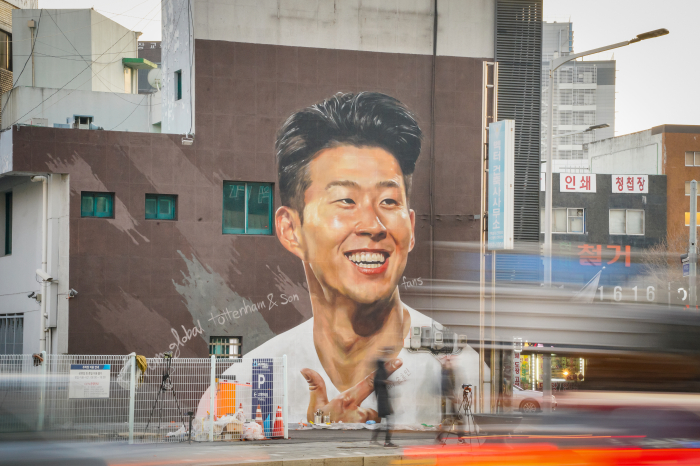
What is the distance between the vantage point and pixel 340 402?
19688 mm

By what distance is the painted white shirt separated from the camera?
64.2 ft

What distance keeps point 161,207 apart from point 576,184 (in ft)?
96.3

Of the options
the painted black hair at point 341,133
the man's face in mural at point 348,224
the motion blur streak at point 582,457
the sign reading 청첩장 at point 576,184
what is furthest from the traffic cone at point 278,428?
the sign reading 청첩장 at point 576,184

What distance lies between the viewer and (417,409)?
66.7ft

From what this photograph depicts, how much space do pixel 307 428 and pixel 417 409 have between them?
10.0 ft

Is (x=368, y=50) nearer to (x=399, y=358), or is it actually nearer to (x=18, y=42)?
(x=399, y=358)

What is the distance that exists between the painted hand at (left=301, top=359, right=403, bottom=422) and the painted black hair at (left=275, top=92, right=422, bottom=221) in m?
4.32

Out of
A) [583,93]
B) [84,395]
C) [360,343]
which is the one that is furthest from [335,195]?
[583,93]

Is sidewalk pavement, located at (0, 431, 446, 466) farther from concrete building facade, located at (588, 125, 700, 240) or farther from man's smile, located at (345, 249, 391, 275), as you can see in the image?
concrete building facade, located at (588, 125, 700, 240)

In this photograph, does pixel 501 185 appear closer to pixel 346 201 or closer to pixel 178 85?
pixel 346 201

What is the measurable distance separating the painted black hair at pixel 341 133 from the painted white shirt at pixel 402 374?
11.1ft
